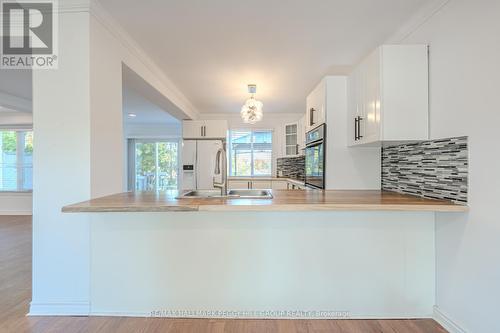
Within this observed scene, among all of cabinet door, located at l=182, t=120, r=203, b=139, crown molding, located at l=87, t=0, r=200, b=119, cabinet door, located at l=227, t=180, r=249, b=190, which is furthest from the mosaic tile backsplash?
cabinet door, located at l=182, t=120, r=203, b=139

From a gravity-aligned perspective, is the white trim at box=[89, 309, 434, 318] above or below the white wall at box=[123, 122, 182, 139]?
below

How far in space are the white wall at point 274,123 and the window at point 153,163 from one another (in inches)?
84.2

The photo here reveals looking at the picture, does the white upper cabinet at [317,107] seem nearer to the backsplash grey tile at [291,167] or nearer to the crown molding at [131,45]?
the crown molding at [131,45]

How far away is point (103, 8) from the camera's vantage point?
2.01m

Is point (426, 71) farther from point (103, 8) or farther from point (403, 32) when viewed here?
point (103, 8)

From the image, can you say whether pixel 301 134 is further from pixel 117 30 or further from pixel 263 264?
pixel 117 30

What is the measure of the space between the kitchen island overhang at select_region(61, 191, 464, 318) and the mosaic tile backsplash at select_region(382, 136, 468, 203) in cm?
26

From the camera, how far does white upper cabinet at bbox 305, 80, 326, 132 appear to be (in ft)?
8.93

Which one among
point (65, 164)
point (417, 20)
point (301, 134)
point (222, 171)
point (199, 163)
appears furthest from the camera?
point (199, 163)

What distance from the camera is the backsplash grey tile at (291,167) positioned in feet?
17.7

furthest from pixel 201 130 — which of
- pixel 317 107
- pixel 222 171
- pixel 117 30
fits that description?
pixel 222 171

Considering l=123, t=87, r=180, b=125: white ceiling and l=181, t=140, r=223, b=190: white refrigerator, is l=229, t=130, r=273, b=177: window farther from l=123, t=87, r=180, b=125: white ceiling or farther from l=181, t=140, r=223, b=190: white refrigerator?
l=123, t=87, r=180, b=125: white ceiling

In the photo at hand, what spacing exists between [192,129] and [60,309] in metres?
3.99

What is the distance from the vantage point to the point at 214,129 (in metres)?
5.52
